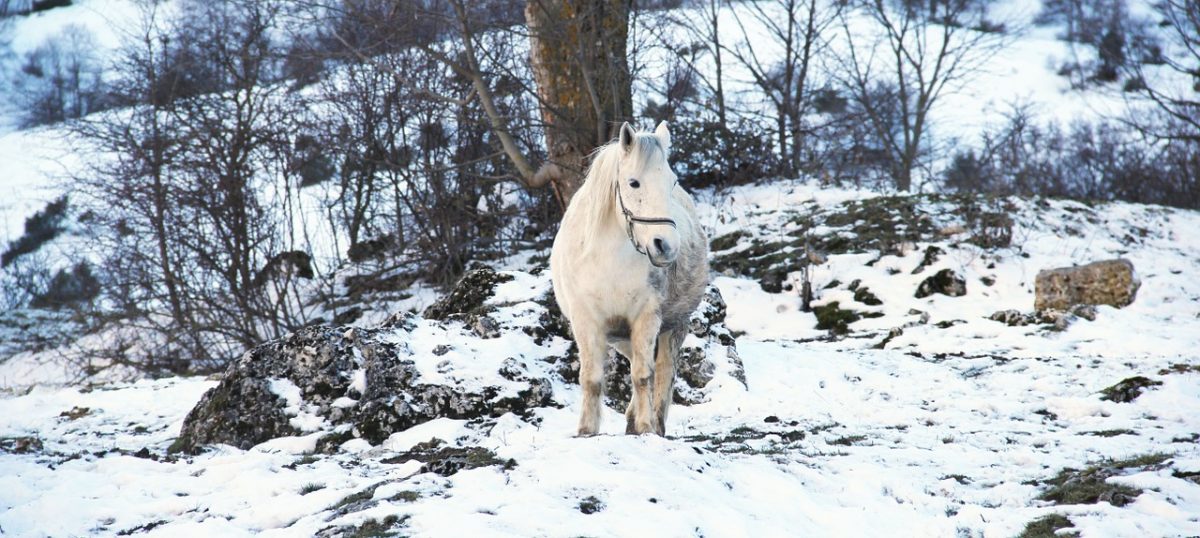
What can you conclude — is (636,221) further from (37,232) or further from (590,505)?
(37,232)

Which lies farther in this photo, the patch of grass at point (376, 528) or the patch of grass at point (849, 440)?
the patch of grass at point (849, 440)

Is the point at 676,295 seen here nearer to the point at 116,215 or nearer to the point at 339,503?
the point at 339,503

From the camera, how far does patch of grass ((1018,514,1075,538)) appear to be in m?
3.33

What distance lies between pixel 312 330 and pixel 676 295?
9.96 ft

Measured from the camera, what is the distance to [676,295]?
209 inches

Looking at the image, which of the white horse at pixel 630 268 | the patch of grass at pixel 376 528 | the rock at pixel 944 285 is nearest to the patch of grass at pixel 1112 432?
the white horse at pixel 630 268

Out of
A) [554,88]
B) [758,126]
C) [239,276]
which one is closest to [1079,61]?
[758,126]

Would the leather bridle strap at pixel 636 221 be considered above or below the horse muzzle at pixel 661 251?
above

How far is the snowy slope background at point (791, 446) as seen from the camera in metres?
3.54

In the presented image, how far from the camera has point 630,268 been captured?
4.73 metres

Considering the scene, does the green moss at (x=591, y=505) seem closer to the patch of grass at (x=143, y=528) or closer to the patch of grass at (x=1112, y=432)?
the patch of grass at (x=143, y=528)

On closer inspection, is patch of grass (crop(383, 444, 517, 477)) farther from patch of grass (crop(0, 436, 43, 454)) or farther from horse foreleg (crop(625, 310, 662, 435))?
patch of grass (crop(0, 436, 43, 454))

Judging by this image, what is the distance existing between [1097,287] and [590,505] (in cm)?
845

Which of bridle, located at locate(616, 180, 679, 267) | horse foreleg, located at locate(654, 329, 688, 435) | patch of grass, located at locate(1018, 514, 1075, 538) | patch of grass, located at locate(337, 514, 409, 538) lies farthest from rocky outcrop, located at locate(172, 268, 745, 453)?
patch of grass, located at locate(1018, 514, 1075, 538)
